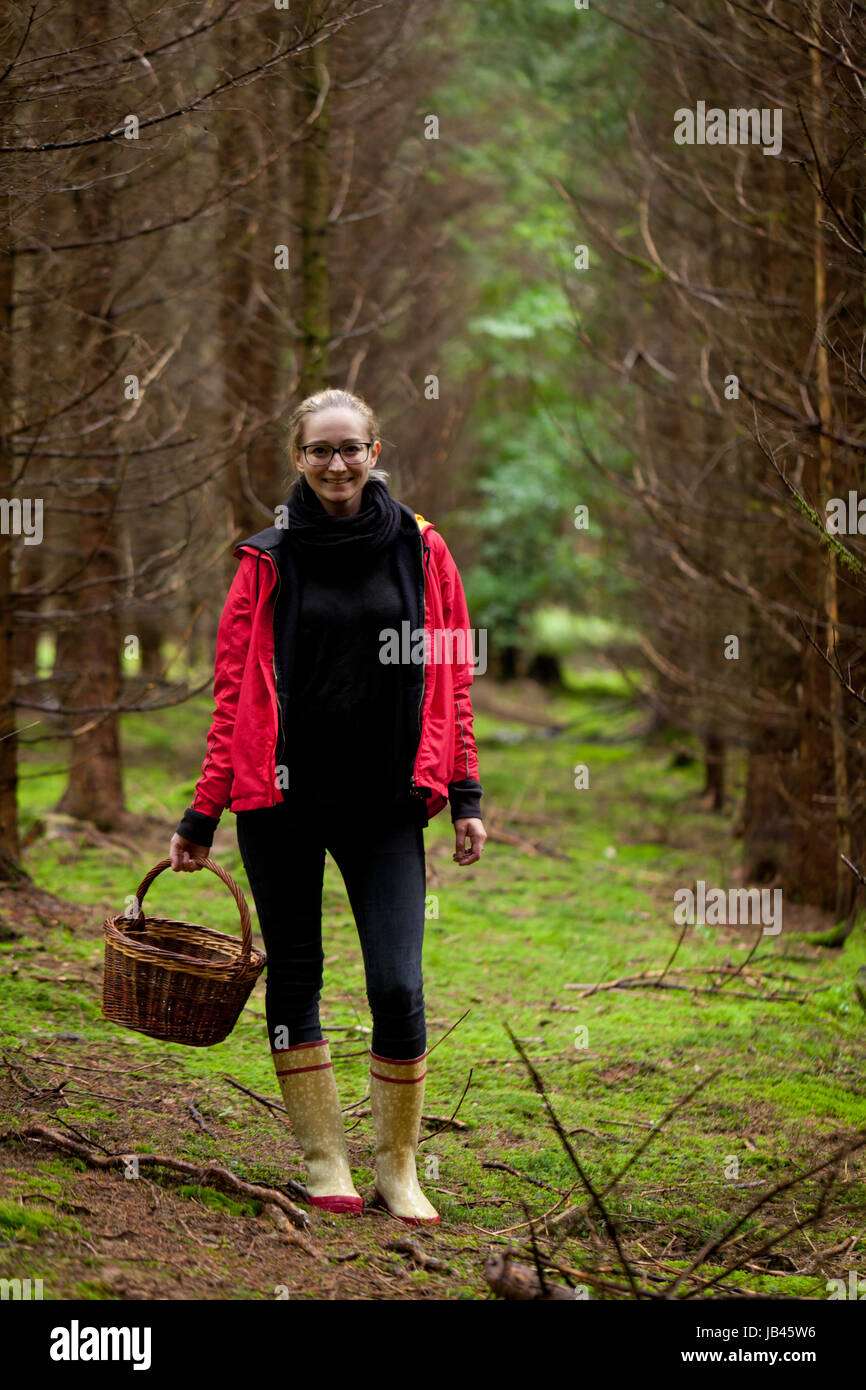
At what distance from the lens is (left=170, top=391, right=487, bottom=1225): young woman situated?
3670 millimetres

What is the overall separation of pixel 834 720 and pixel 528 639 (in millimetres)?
18718

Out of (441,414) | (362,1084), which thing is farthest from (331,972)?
(441,414)

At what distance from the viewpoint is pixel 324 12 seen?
13.5 ft

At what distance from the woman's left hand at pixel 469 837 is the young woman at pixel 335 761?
1 centimetres

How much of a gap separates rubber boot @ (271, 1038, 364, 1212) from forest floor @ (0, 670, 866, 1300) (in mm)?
105

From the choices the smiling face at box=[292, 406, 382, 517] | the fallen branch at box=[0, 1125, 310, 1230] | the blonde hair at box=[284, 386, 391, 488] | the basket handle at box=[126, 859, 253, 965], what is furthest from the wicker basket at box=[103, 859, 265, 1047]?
the blonde hair at box=[284, 386, 391, 488]

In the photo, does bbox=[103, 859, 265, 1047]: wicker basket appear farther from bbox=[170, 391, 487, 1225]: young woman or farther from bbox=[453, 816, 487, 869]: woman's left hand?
bbox=[453, 816, 487, 869]: woman's left hand

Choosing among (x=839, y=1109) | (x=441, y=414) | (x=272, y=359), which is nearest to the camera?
(x=839, y=1109)

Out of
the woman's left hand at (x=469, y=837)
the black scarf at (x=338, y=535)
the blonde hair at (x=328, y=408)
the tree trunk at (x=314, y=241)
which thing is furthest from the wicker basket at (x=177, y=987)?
the tree trunk at (x=314, y=241)

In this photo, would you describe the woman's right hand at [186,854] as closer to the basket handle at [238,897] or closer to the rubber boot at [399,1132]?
the basket handle at [238,897]

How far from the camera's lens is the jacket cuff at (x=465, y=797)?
3941 mm

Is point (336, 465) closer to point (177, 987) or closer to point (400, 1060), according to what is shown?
point (177, 987)

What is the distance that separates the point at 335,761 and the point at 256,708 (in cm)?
27
